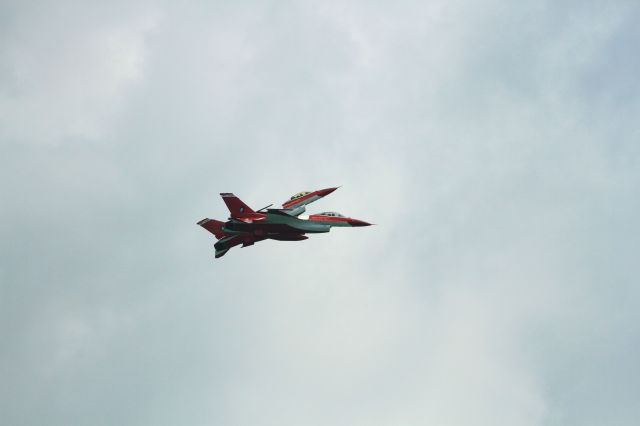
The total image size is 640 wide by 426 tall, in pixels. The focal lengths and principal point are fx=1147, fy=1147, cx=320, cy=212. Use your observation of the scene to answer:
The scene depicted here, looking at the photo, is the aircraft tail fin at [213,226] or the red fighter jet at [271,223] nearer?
the red fighter jet at [271,223]

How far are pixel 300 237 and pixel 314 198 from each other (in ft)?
24.3

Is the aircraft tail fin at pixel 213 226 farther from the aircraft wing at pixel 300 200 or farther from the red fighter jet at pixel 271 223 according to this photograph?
the aircraft wing at pixel 300 200

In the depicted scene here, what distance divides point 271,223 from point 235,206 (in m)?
6.38

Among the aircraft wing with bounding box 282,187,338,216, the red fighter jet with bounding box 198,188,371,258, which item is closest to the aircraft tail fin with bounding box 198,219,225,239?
the red fighter jet with bounding box 198,188,371,258

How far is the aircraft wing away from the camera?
18725cm

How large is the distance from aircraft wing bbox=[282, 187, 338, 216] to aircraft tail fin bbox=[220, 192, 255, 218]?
7.09m

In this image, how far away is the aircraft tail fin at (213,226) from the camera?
190m

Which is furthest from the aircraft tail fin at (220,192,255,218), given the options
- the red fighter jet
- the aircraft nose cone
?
the aircraft nose cone

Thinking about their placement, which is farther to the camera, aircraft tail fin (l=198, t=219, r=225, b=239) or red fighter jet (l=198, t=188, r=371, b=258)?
aircraft tail fin (l=198, t=219, r=225, b=239)

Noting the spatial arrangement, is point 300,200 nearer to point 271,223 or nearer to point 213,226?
point 271,223

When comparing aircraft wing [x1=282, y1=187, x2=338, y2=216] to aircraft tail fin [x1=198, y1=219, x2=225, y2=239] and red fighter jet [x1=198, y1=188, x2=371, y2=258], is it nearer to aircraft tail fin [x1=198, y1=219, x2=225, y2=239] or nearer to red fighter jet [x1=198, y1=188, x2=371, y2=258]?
red fighter jet [x1=198, y1=188, x2=371, y2=258]

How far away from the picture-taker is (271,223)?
604 ft

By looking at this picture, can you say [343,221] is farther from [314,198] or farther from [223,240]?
[223,240]

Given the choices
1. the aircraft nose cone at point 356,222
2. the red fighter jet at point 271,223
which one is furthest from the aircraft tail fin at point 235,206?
the aircraft nose cone at point 356,222
